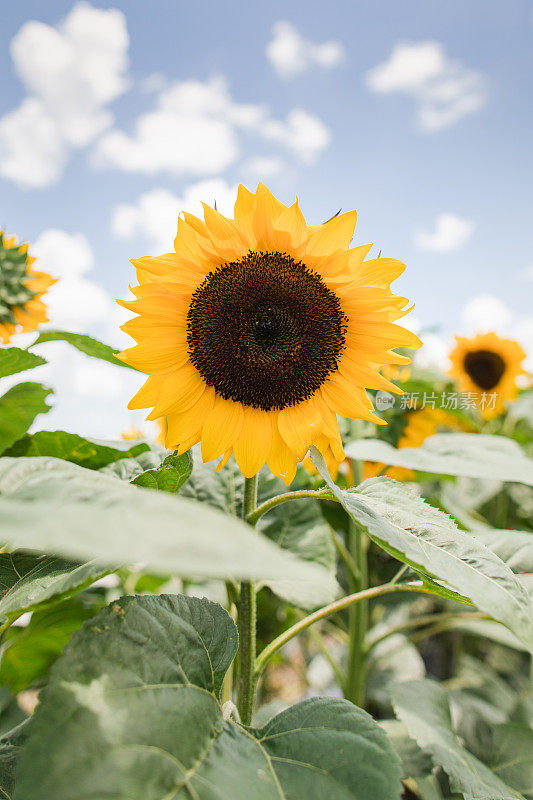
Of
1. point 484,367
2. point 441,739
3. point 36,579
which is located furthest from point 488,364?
point 36,579

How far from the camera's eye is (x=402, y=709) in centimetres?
86

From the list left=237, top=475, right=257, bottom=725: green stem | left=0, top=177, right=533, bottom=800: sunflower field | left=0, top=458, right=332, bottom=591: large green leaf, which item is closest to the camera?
left=0, top=458, right=332, bottom=591: large green leaf

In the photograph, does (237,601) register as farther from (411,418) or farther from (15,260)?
(411,418)

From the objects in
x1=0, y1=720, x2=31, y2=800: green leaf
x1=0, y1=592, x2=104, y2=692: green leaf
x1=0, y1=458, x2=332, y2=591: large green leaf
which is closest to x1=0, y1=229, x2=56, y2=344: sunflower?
x1=0, y1=592, x2=104, y2=692: green leaf


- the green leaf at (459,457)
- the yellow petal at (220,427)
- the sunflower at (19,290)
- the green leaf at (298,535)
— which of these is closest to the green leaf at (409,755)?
the green leaf at (298,535)

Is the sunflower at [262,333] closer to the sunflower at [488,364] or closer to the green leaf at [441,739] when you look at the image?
the green leaf at [441,739]

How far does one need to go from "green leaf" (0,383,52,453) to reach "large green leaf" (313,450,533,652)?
47 centimetres

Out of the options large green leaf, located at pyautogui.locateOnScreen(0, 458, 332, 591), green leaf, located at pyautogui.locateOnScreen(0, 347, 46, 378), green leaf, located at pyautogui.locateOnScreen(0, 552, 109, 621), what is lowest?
green leaf, located at pyautogui.locateOnScreen(0, 552, 109, 621)

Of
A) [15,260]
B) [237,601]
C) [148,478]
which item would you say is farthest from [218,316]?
[15,260]

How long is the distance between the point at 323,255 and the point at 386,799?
589mm

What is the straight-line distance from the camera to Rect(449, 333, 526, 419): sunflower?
247 cm

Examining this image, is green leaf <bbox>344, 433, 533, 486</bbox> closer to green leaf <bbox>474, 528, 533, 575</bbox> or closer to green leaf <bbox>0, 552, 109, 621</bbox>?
green leaf <bbox>474, 528, 533, 575</bbox>

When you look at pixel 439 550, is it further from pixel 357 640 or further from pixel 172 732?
pixel 357 640

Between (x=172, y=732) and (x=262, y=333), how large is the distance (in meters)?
0.51
